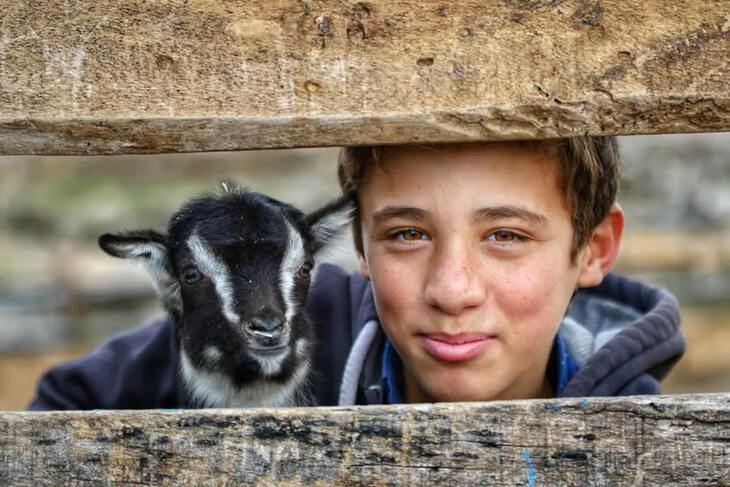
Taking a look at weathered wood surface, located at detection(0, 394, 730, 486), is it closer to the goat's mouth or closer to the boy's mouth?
the boy's mouth

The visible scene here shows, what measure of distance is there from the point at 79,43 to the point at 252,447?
2.75ft

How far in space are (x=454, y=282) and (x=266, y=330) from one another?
76 cm

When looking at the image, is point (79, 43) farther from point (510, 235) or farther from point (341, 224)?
point (341, 224)

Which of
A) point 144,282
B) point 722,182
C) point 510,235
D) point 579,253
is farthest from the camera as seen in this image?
point 722,182

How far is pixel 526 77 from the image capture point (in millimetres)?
2107

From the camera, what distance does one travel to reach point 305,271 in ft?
11.8

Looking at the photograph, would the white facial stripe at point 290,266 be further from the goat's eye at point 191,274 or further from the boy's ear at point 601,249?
the boy's ear at point 601,249

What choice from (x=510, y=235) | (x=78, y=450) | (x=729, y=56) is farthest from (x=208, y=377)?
(x=729, y=56)

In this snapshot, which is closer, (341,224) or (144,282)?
(341,224)

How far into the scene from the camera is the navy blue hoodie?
139 inches

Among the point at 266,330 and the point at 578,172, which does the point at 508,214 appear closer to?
the point at 578,172

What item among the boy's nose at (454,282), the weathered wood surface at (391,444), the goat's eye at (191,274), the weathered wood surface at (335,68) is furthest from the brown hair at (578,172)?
the weathered wood surface at (391,444)

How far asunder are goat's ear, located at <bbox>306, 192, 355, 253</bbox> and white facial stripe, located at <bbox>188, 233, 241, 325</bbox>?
370 millimetres

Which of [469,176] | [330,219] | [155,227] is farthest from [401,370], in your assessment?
[155,227]
